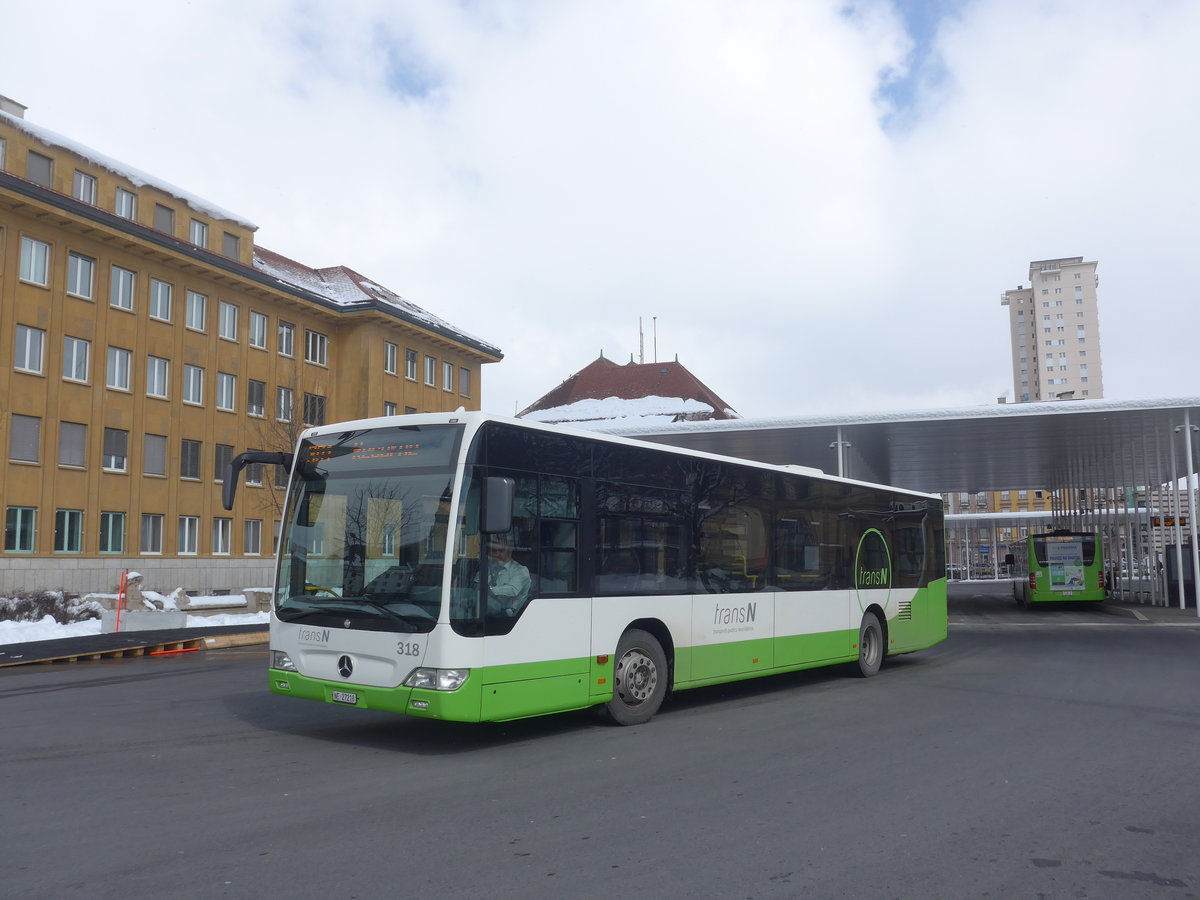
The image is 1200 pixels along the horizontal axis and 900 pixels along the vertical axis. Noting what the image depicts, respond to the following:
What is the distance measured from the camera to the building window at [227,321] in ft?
133

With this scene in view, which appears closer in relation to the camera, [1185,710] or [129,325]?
[1185,710]

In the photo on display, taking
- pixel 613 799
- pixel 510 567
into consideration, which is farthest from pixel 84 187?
pixel 613 799

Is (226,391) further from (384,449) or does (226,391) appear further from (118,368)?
(384,449)

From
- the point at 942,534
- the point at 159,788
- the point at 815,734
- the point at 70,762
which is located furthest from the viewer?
the point at 942,534

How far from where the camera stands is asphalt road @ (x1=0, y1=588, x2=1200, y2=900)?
5070 mm

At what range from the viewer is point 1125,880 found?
16.7ft

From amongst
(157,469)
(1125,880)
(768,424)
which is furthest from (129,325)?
(1125,880)

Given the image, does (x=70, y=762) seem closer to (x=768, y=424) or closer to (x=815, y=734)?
(x=815, y=734)

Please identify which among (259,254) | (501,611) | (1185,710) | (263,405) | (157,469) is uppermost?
(259,254)

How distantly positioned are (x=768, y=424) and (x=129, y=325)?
889 inches

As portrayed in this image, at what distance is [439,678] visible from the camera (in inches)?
314

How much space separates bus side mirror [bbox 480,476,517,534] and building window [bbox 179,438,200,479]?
33.5m

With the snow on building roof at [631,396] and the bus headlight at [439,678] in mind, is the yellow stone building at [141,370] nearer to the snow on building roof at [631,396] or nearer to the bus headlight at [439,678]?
the snow on building roof at [631,396]

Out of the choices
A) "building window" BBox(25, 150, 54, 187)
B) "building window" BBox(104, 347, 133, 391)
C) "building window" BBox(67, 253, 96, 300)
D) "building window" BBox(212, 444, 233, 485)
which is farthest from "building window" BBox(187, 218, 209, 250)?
"building window" BBox(212, 444, 233, 485)
